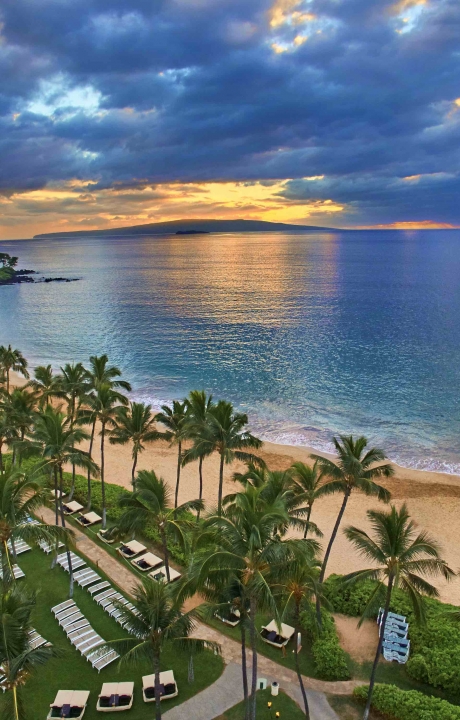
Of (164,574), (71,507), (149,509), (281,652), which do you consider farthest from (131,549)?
(281,652)

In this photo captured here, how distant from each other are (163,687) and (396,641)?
10699 millimetres

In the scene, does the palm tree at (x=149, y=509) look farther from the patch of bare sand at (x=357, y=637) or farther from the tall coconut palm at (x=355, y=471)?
the patch of bare sand at (x=357, y=637)

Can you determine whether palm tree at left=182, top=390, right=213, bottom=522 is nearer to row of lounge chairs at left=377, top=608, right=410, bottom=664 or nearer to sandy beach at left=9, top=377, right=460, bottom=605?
sandy beach at left=9, top=377, right=460, bottom=605

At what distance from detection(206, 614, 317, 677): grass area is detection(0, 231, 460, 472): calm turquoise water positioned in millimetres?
25982

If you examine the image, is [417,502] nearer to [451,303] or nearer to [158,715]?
[158,715]

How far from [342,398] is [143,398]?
25664 mm

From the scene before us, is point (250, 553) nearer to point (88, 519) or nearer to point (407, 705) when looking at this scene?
point (407, 705)

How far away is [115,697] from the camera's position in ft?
61.0

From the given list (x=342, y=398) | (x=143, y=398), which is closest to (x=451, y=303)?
(x=342, y=398)

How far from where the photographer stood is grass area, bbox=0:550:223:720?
18.9 meters

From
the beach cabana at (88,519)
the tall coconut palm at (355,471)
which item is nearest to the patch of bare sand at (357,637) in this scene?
the tall coconut palm at (355,471)

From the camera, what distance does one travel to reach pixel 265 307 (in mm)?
117125

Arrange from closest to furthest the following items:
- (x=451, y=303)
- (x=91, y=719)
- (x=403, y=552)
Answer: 1. (x=403, y=552)
2. (x=91, y=719)
3. (x=451, y=303)

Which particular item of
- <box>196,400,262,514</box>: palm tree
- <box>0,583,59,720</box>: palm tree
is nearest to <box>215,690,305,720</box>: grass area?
<box>0,583,59,720</box>: palm tree
